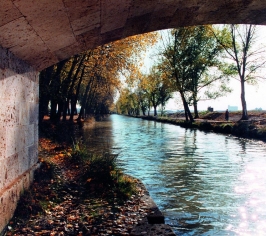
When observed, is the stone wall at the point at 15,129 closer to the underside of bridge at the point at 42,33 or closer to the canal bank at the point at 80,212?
the underside of bridge at the point at 42,33

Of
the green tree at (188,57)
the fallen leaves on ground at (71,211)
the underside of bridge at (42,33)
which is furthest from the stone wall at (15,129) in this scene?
the green tree at (188,57)

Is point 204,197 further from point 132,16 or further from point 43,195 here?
point 132,16

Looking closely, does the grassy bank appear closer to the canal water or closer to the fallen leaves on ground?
the fallen leaves on ground

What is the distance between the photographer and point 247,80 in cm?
3375

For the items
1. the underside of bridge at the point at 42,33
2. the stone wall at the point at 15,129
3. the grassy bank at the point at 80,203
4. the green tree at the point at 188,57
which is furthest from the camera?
the green tree at the point at 188,57

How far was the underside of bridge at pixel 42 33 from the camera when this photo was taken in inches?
172

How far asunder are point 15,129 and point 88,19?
231cm

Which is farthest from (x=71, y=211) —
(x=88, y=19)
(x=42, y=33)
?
(x=88, y=19)

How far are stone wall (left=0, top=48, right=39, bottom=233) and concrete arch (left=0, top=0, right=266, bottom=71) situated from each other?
362 millimetres

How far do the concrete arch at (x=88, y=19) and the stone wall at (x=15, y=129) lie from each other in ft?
1.19

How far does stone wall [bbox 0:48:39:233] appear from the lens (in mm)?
4676

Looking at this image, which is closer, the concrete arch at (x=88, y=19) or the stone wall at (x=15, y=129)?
the concrete arch at (x=88, y=19)

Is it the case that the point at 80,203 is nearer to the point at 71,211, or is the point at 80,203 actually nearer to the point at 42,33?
the point at 71,211

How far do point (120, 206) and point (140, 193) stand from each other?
0.95 m
